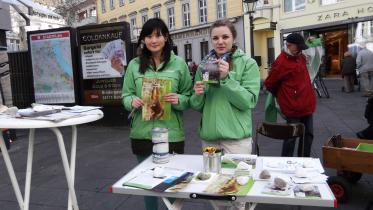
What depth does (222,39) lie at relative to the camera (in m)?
2.77

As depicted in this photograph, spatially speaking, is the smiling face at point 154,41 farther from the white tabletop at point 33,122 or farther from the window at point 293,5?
the window at point 293,5

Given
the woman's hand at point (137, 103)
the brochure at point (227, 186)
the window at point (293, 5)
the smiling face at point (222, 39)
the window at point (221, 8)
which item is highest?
the window at point (221, 8)

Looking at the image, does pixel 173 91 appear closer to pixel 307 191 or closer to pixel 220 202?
pixel 220 202

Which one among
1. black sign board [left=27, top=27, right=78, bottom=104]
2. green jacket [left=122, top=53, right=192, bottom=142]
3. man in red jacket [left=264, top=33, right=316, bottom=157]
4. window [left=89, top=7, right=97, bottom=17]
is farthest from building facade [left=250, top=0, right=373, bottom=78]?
window [left=89, top=7, right=97, bottom=17]

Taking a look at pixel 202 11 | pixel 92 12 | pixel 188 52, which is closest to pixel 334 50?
pixel 202 11

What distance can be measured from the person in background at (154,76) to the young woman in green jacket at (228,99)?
7.9 inches

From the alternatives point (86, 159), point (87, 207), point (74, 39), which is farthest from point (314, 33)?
point (87, 207)

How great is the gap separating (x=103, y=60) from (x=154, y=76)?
21.1 feet

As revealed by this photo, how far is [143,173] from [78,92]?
7633 mm

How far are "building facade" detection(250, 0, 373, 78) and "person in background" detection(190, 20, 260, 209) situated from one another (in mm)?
17531

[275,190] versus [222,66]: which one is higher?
[222,66]

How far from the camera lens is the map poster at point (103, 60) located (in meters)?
8.84

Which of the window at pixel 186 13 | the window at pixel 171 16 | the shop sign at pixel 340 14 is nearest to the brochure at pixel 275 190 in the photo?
the shop sign at pixel 340 14

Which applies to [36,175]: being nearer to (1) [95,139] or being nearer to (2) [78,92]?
(1) [95,139]
